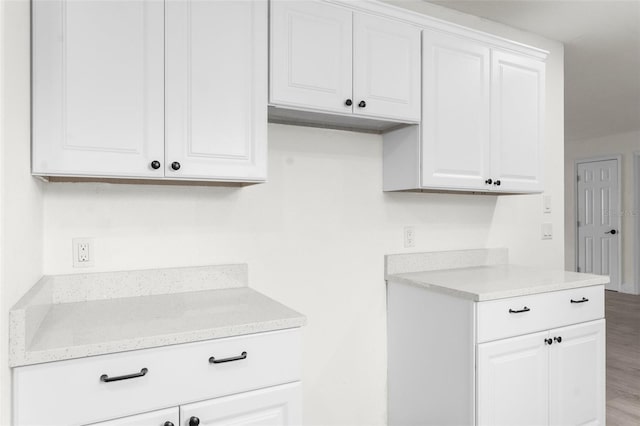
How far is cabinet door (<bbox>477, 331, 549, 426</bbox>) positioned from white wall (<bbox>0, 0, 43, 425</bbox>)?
1.65 metres

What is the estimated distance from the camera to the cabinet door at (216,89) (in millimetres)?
1607

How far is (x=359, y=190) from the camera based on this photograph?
2.34 m

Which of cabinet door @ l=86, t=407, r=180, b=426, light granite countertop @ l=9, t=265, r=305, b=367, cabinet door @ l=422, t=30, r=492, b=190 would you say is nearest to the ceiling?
cabinet door @ l=422, t=30, r=492, b=190

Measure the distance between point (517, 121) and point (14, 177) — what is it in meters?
2.29

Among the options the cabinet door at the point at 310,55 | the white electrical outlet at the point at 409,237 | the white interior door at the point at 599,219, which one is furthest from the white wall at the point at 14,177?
the white interior door at the point at 599,219

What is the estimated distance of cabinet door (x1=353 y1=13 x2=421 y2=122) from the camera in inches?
78.4

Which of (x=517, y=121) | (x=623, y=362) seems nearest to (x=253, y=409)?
(x=517, y=121)

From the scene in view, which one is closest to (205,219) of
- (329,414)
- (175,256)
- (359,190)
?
(175,256)

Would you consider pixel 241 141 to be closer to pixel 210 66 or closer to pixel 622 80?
pixel 210 66

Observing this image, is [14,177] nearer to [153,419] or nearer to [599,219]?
[153,419]

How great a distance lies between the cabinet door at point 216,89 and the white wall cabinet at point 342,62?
8cm

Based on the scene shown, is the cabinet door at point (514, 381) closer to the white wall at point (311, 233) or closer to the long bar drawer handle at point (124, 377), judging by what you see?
the white wall at point (311, 233)

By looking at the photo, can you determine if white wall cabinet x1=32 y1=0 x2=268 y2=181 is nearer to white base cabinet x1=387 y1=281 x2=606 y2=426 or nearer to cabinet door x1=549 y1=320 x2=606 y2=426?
white base cabinet x1=387 y1=281 x2=606 y2=426

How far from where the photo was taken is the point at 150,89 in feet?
5.14
